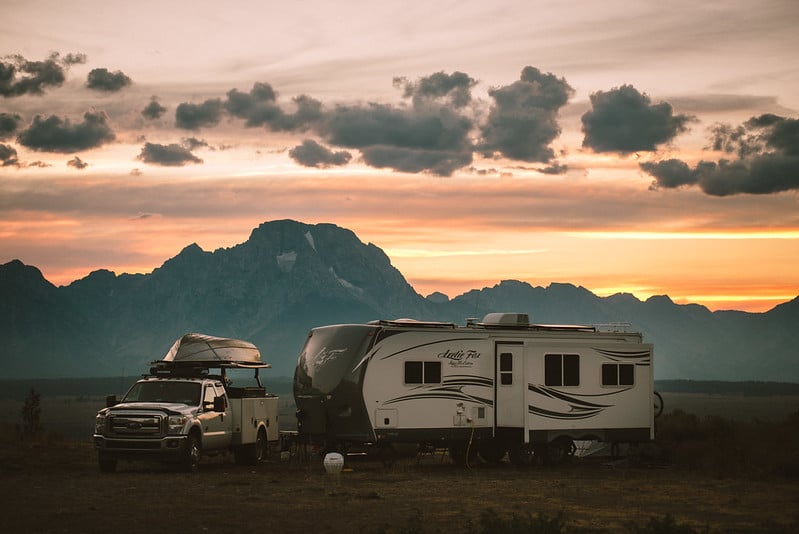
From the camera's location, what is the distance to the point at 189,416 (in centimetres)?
2616

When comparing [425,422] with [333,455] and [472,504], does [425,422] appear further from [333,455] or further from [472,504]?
[472,504]

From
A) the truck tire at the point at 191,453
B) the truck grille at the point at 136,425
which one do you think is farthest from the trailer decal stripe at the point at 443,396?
the truck grille at the point at 136,425

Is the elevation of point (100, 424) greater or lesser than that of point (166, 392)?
lesser

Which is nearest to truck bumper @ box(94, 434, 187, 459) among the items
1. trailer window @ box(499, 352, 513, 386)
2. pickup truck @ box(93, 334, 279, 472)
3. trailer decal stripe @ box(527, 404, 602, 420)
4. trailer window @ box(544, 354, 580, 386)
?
pickup truck @ box(93, 334, 279, 472)

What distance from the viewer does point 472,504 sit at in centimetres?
2086

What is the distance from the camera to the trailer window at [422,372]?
92.3ft

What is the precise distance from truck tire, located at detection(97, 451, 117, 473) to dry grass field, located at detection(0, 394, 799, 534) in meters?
0.32

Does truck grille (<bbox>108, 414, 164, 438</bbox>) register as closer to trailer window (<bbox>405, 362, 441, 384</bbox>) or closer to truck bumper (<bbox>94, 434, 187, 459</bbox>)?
truck bumper (<bbox>94, 434, 187, 459</bbox>)

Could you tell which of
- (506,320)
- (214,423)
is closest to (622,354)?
(506,320)

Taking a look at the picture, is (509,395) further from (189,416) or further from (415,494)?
(189,416)

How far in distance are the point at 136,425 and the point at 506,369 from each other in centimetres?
938

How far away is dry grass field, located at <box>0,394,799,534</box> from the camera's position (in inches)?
706

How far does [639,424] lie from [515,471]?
177 inches

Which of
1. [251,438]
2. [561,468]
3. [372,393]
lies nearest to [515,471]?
[561,468]
